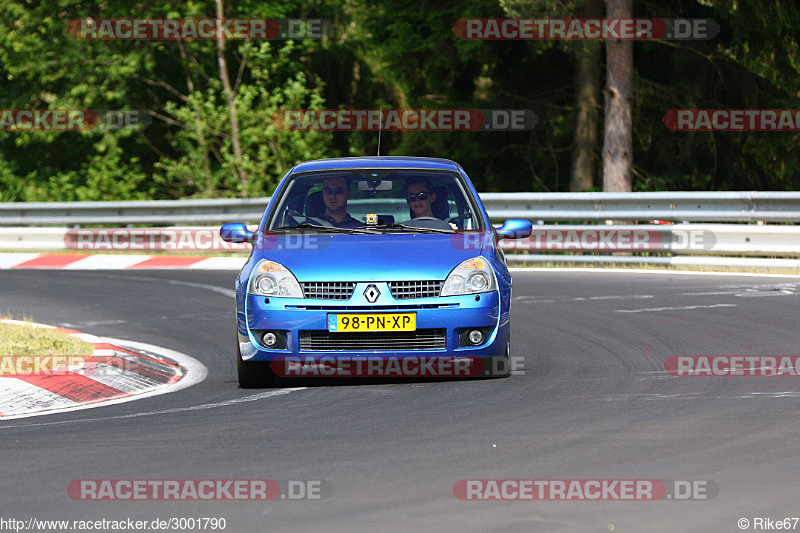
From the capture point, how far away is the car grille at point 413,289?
8.38 meters

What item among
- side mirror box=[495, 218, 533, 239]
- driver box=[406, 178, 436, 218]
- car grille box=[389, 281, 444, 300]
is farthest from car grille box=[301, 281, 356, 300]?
side mirror box=[495, 218, 533, 239]

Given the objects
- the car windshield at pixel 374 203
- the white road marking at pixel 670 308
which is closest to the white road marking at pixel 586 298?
the white road marking at pixel 670 308

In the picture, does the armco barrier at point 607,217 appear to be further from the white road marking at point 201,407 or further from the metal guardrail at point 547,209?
the white road marking at point 201,407

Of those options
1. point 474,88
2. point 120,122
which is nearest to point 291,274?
point 474,88

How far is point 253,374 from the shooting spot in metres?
8.78

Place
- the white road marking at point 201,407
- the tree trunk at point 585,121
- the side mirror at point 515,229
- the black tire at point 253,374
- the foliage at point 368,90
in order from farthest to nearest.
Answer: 1. the tree trunk at point 585,121
2. the foliage at point 368,90
3. the side mirror at point 515,229
4. the black tire at point 253,374
5. the white road marking at point 201,407

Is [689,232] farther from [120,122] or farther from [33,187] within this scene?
[33,187]

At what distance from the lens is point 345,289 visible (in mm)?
8375

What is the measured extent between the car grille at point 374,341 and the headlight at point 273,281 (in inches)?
11.3

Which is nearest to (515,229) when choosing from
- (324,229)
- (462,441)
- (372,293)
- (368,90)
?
(324,229)

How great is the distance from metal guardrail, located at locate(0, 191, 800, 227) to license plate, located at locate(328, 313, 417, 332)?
9891 millimetres

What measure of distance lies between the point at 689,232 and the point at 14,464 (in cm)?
1282

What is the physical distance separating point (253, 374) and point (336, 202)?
1531 millimetres

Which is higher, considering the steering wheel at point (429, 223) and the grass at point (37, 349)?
the steering wheel at point (429, 223)
